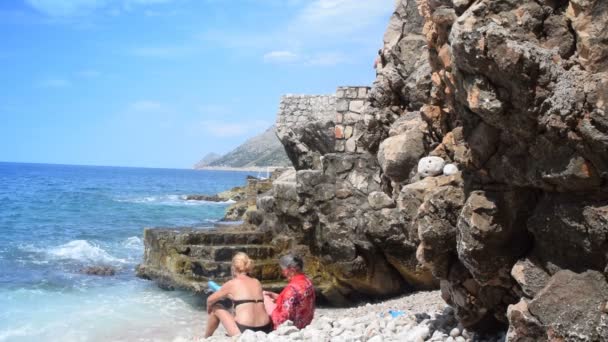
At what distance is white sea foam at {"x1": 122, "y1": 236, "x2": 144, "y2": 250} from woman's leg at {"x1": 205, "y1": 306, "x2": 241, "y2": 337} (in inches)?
672

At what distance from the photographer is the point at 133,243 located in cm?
2547

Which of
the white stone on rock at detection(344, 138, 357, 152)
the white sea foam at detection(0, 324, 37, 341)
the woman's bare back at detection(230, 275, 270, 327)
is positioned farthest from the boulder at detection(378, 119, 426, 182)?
the white sea foam at detection(0, 324, 37, 341)

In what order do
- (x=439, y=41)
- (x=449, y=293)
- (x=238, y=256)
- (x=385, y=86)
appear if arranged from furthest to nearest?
(x=385, y=86), (x=238, y=256), (x=449, y=293), (x=439, y=41)

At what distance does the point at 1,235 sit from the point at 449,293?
85.1 ft

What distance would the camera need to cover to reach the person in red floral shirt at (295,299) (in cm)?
684

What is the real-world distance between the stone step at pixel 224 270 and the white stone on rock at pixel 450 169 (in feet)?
24.0

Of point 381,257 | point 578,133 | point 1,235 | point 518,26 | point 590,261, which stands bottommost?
point 1,235

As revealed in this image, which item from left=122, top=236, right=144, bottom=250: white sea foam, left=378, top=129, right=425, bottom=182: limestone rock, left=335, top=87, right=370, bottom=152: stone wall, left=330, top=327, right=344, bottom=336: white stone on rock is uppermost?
left=335, top=87, right=370, bottom=152: stone wall

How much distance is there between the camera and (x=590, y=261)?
393cm

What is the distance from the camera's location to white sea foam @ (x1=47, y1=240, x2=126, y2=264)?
797 inches

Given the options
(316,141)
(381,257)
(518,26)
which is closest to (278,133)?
(316,141)

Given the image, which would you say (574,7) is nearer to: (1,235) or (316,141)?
(316,141)

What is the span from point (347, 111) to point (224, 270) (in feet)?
14.8

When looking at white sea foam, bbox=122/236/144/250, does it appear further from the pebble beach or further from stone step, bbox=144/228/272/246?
the pebble beach
